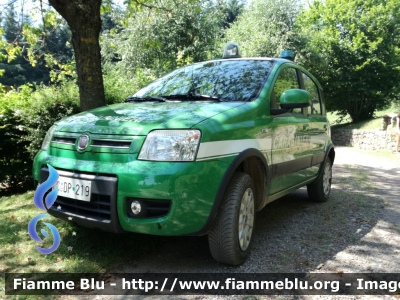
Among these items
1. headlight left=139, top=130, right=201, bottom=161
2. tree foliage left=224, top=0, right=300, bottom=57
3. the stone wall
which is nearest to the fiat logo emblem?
headlight left=139, top=130, right=201, bottom=161

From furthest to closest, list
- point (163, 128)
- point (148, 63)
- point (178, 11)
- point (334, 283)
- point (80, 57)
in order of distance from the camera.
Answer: point (148, 63), point (178, 11), point (80, 57), point (334, 283), point (163, 128)

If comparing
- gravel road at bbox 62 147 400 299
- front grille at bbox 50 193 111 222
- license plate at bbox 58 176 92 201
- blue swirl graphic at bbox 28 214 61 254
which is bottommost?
gravel road at bbox 62 147 400 299

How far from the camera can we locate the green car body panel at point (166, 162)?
8.35 feet

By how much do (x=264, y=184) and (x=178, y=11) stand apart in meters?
14.9

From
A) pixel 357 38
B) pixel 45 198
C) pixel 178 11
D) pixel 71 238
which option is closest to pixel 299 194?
pixel 71 238

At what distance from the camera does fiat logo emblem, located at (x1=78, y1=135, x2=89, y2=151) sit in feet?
9.19

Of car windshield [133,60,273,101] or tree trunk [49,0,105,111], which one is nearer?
car windshield [133,60,273,101]

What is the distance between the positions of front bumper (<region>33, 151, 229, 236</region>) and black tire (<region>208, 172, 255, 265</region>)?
224 mm

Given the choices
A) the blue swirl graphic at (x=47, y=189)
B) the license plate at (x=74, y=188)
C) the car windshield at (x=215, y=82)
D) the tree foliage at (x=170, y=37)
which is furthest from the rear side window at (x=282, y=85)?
the tree foliage at (x=170, y=37)

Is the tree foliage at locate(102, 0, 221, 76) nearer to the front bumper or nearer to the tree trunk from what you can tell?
the tree trunk

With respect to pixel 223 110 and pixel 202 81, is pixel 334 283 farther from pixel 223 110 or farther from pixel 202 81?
pixel 202 81

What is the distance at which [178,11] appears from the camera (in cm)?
1658

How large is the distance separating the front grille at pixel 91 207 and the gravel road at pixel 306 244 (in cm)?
56

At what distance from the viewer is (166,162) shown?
2557 mm
